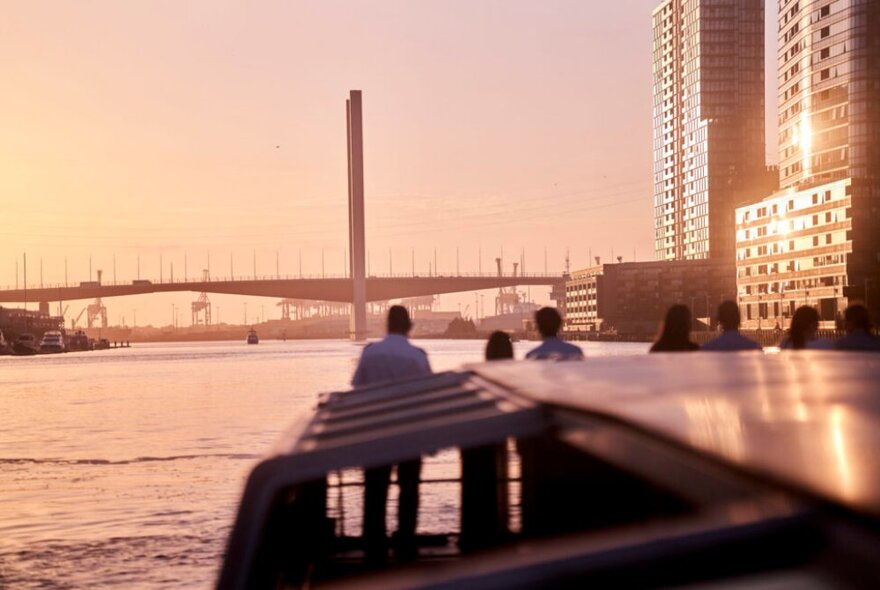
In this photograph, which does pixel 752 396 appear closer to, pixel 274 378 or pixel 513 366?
pixel 513 366

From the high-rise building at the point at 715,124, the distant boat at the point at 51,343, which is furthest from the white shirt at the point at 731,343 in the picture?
the high-rise building at the point at 715,124

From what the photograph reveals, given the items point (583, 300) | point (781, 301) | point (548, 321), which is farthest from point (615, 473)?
point (583, 300)

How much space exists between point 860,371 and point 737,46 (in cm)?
19935

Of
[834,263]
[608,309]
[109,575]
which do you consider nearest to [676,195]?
[608,309]

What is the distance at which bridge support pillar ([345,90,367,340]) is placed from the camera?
112188 millimetres

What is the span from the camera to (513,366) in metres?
4.15

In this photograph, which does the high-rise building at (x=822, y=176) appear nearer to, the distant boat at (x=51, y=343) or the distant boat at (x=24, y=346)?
the distant boat at (x=24, y=346)

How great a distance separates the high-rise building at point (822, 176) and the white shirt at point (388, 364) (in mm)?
91863

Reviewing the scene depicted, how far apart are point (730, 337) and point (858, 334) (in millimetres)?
788

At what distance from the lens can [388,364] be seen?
690 cm

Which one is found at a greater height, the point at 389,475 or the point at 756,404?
the point at 756,404

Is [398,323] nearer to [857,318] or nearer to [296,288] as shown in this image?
[857,318]

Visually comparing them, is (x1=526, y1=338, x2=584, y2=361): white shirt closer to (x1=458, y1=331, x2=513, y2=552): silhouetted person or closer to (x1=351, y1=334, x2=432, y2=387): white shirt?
(x1=351, y1=334, x2=432, y2=387): white shirt

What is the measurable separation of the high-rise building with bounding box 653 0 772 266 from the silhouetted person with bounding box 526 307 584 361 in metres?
177
